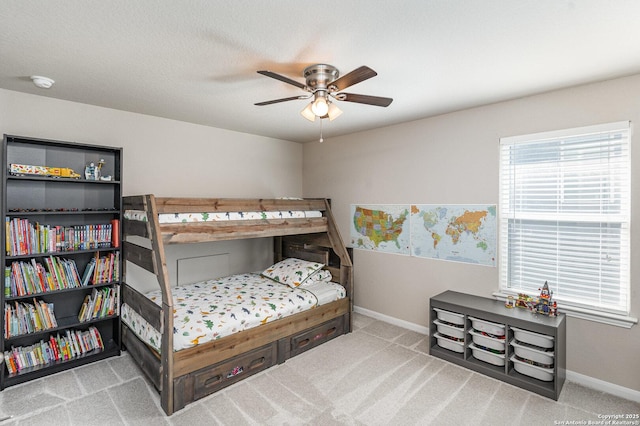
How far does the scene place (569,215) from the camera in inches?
107

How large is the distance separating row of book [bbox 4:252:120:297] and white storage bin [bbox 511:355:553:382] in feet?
11.8

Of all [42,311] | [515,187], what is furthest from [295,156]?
[42,311]

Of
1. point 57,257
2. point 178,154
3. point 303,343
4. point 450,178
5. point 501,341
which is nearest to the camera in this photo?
point 501,341

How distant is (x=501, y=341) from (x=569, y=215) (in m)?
1.20

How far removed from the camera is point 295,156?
16.5 feet

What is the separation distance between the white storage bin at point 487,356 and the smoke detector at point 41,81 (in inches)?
162

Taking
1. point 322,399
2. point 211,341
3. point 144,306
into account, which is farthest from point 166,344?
point 322,399

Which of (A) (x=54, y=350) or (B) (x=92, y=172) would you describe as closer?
(A) (x=54, y=350)

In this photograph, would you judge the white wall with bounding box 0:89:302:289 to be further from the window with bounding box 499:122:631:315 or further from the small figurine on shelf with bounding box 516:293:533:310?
the small figurine on shelf with bounding box 516:293:533:310

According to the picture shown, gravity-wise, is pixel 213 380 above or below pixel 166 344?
below

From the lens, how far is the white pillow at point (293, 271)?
12.1ft

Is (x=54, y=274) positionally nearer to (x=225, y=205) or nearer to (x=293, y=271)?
(x=225, y=205)

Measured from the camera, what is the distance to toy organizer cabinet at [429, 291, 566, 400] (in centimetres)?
250

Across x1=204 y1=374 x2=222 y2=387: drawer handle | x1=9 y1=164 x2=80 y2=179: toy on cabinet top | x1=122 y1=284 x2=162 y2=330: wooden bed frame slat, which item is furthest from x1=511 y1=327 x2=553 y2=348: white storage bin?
x1=9 y1=164 x2=80 y2=179: toy on cabinet top
